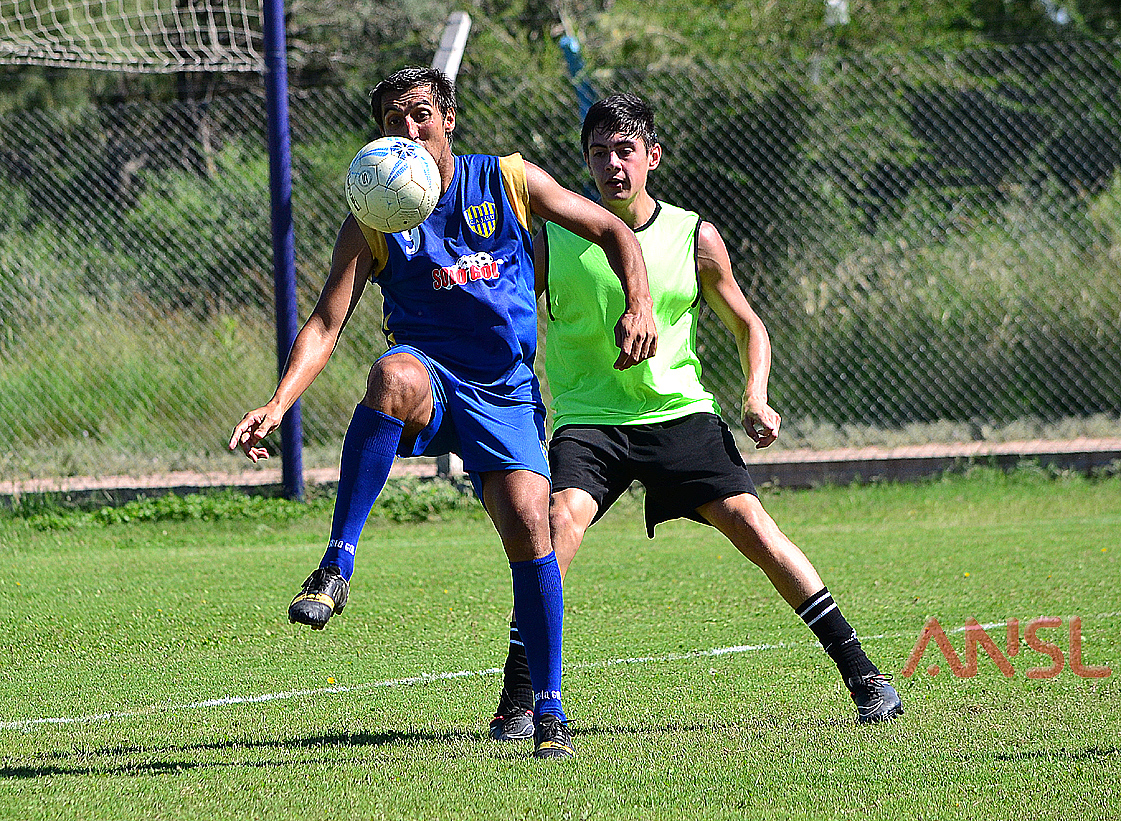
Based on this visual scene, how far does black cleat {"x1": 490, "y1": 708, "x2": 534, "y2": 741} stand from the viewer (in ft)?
12.3

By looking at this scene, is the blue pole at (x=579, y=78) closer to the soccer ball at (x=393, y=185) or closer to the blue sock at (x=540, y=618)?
the soccer ball at (x=393, y=185)

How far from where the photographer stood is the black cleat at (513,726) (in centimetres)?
375

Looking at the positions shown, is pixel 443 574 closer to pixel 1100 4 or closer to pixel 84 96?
pixel 84 96

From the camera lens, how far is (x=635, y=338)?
3.35 m

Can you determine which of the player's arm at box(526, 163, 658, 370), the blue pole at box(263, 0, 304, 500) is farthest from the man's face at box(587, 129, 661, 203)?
the blue pole at box(263, 0, 304, 500)

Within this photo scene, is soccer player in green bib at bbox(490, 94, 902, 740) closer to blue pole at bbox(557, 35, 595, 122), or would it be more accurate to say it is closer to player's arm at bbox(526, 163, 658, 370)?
player's arm at bbox(526, 163, 658, 370)

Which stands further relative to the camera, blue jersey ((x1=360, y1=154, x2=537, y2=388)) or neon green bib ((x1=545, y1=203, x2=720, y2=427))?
neon green bib ((x1=545, y1=203, x2=720, y2=427))

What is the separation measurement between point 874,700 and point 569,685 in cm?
110

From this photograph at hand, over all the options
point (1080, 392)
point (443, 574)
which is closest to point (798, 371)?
point (1080, 392)

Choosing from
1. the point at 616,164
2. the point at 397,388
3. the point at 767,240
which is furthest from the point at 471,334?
the point at 767,240

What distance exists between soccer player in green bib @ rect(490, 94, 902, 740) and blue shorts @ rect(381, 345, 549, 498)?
0.47m

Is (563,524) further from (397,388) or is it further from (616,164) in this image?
(616,164)

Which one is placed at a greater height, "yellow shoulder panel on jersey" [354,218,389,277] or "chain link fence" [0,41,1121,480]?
"yellow shoulder panel on jersey" [354,218,389,277]

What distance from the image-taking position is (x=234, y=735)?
380 cm
